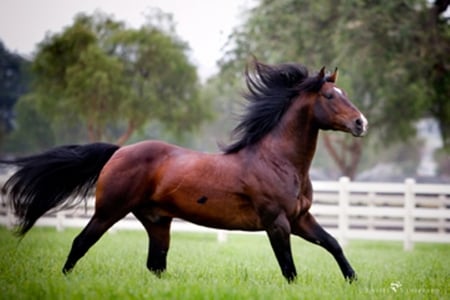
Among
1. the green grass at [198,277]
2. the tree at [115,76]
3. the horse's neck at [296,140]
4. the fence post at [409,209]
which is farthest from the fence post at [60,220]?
the tree at [115,76]

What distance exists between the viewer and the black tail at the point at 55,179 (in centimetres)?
766

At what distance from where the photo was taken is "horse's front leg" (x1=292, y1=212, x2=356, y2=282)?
7008mm

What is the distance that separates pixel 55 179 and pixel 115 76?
2141cm

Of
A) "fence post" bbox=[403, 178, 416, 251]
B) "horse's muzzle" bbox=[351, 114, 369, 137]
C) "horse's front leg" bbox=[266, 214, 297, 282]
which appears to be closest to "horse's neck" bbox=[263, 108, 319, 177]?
Answer: "horse's muzzle" bbox=[351, 114, 369, 137]

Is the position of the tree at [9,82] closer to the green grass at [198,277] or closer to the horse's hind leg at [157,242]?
the green grass at [198,277]

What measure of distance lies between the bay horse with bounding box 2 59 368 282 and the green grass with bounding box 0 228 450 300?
44 cm

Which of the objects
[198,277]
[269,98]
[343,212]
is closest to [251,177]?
[269,98]

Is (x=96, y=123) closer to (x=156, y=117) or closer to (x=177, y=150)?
(x=156, y=117)

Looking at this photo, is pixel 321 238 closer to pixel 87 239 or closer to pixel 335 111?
pixel 335 111

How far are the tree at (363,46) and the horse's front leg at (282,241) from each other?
688 inches

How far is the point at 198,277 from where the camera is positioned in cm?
733

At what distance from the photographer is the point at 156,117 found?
102ft

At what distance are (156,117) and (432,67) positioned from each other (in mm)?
13478

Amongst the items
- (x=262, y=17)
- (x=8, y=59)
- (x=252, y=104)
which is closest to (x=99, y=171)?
(x=252, y=104)
